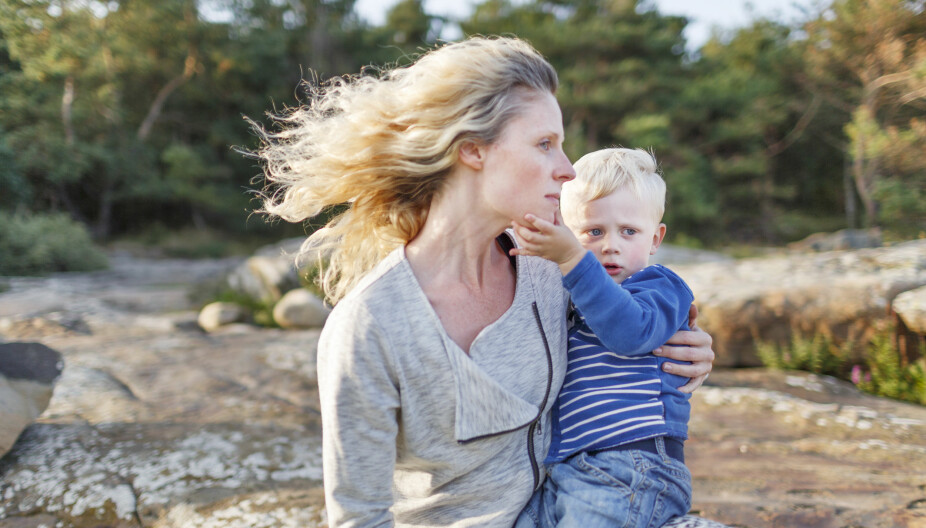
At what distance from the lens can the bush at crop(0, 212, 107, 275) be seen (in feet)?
19.8

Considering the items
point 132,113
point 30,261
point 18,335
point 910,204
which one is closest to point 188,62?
point 132,113

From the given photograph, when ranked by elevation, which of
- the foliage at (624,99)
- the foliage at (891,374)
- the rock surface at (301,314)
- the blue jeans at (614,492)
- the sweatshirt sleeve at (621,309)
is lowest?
the foliage at (891,374)

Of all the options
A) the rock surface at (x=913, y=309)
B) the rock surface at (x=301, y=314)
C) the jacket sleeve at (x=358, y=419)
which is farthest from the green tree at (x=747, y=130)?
the jacket sleeve at (x=358, y=419)

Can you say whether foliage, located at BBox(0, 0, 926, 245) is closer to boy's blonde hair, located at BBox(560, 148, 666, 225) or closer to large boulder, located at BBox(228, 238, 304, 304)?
large boulder, located at BBox(228, 238, 304, 304)

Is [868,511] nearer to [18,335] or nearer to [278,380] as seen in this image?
[278,380]

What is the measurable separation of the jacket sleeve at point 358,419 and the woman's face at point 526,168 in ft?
1.43

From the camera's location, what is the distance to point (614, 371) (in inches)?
58.4

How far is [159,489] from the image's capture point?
7.98 feet

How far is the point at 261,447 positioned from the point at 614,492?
208 cm

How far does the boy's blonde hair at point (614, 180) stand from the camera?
163 centimetres

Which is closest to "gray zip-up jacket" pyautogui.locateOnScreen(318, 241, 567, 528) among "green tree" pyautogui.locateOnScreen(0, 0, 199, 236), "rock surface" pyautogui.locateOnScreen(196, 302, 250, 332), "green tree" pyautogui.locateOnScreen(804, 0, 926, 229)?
"green tree" pyautogui.locateOnScreen(0, 0, 199, 236)

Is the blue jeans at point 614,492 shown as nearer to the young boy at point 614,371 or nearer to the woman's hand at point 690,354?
the young boy at point 614,371

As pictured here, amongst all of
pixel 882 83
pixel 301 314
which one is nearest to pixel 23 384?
pixel 301 314

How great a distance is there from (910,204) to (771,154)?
10.4 metres
